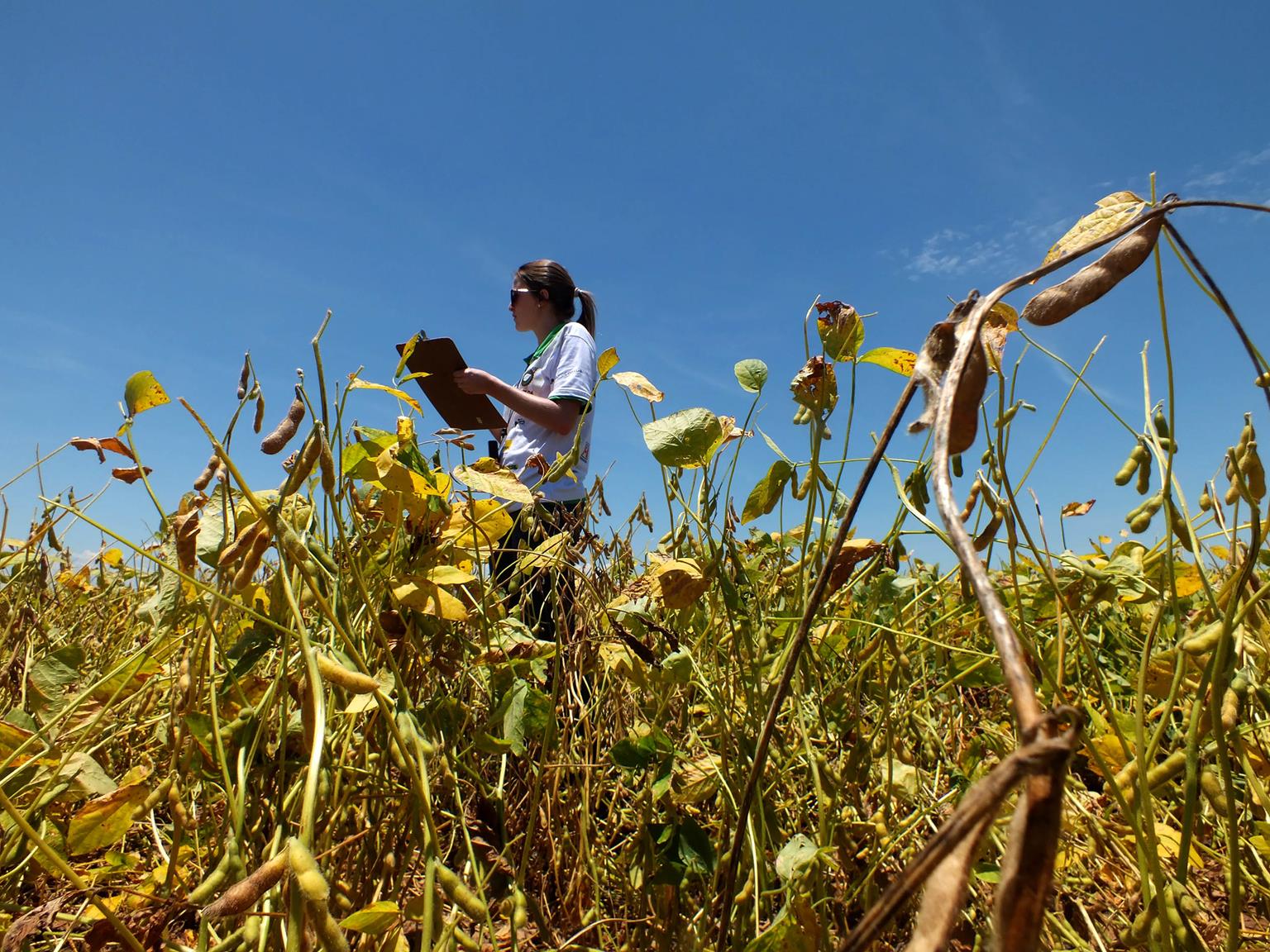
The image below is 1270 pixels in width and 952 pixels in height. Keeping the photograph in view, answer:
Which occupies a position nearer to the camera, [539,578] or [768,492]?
[768,492]

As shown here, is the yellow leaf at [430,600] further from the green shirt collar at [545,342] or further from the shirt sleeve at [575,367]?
the green shirt collar at [545,342]

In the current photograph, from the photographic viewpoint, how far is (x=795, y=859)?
636mm

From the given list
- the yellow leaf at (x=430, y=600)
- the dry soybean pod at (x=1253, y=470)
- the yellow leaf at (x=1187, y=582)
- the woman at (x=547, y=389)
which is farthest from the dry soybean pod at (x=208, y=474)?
the yellow leaf at (x=1187, y=582)

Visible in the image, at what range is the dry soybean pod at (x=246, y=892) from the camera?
38cm

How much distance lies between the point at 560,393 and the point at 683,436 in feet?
3.43

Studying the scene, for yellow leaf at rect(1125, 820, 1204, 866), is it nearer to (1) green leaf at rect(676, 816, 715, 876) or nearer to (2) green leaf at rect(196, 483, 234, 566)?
(1) green leaf at rect(676, 816, 715, 876)

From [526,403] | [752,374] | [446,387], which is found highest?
[526,403]

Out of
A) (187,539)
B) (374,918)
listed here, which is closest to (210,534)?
(187,539)

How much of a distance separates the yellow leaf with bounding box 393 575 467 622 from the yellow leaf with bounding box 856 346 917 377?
48cm

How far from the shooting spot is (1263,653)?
0.75 metres

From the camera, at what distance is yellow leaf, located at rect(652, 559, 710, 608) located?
79cm

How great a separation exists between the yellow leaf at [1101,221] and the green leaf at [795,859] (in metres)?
0.50

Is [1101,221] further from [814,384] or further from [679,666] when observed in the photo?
[679,666]

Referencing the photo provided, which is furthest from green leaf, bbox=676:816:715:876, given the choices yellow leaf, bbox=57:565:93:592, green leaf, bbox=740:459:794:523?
yellow leaf, bbox=57:565:93:592
